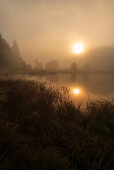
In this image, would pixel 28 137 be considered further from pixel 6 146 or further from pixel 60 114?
pixel 60 114

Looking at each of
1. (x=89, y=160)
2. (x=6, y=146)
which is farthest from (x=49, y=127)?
(x=89, y=160)

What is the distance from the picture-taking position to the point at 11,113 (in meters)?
5.43

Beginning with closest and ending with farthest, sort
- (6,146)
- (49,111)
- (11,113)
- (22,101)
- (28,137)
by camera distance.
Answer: (6,146), (28,137), (11,113), (49,111), (22,101)

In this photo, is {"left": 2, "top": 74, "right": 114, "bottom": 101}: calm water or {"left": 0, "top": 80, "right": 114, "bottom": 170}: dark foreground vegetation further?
{"left": 2, "top": 74, "right": 114, "bottom": 101}: calm water

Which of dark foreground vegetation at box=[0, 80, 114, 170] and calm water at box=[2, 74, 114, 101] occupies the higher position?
calm water at box=[2, 74, 114, 101]

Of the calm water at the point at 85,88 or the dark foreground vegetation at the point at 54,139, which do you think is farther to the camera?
the calm water at the point at 85,88

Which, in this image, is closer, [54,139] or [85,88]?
[54,139]

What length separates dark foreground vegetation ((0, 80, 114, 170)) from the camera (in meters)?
2.70

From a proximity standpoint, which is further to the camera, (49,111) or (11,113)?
(49,111)

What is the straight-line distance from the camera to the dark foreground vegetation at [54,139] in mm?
2695

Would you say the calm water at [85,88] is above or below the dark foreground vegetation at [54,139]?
above

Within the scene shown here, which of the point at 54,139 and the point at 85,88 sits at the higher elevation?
the point at 85,88

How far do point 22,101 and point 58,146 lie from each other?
4.07 metres

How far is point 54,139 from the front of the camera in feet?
12.1
